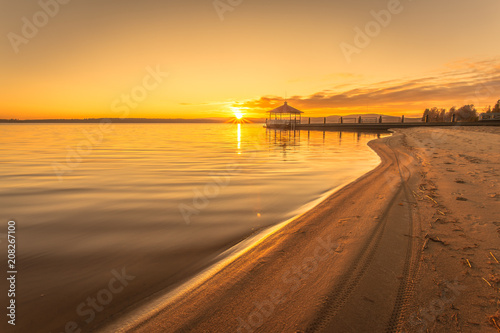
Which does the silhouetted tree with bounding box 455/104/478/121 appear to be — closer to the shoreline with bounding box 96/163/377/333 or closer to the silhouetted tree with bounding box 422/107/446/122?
the silhouetted tree with bounding box 422/107/446/122

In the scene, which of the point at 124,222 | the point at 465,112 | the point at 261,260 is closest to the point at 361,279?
the point at 261,260

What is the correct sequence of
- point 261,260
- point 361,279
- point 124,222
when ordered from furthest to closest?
point 124,222, point 261,260, point 361,279

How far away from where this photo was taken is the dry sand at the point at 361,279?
1883 mm

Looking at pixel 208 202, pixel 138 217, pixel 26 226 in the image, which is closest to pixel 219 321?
pixel 138 217

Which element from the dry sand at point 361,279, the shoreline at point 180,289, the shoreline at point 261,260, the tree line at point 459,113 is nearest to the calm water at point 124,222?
the shoreline at point 180,289

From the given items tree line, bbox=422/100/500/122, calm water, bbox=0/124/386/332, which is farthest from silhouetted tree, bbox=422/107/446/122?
calm water, bbox=0/124/386/332

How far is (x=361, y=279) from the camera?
7.79ft

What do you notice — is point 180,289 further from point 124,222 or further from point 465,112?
point 465,112

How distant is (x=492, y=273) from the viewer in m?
2.39

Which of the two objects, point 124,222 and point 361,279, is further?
point 124,222

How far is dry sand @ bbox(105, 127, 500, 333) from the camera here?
6.18ft

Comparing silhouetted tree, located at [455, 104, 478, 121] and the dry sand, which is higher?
silhouetted tree, located at [455, 104, 478, 121]

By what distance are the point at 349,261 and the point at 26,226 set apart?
5.43m

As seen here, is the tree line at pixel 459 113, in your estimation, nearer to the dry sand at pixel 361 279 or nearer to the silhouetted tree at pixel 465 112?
the silhouetted tree at pixel 465 112
